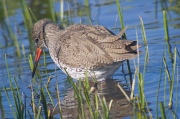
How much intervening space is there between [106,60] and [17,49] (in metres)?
3.66

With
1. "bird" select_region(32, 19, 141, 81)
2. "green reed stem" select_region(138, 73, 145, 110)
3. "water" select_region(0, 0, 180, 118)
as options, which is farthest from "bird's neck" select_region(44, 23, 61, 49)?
"green reed stem" select_region(138, 73, 145, 110)

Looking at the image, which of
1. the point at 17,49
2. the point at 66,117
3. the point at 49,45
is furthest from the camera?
the point at 17,49

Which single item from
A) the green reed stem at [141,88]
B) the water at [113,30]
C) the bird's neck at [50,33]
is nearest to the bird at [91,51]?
the bird's neck at [50,33]

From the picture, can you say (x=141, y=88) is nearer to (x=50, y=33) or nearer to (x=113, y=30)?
(x=50, y=33)

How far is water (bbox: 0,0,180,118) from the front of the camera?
9.81 m

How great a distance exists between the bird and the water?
327 mm

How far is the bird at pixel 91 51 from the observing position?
30.3 feet

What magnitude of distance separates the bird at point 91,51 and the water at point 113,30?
12.9 inches

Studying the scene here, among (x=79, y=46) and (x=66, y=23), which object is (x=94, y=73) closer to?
(x=79, y=46)

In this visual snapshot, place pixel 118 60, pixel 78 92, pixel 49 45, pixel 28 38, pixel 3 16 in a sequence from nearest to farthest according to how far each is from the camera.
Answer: pixel 78 92, pixel 118 60, pixel 49 45, pixel 28 38, pixel 3 16

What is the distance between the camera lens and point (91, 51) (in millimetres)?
9539

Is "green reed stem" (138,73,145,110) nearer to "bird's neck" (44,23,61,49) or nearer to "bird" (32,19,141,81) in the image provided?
"bird" (32,19,141,81)

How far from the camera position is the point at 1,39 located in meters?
13.7

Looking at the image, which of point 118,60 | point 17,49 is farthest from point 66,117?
point 17,49
